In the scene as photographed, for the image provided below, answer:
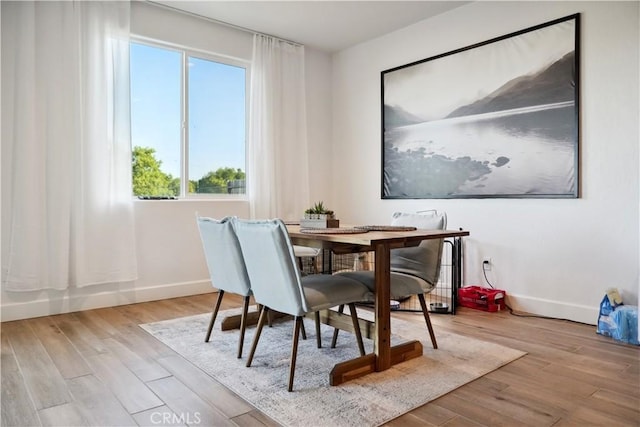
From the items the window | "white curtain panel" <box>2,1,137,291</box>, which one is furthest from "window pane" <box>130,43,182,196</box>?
"white curtain panel" <box>2,1,137,291</box>

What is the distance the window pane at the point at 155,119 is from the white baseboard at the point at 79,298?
0.88 meters

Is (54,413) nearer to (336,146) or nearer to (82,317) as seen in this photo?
(82,317)

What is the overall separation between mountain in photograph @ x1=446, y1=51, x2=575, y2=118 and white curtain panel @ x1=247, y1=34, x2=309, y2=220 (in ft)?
6.30

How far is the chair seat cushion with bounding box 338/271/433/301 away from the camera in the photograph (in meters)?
2.35

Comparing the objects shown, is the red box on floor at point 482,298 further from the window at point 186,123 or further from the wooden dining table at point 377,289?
the window at point 186,123

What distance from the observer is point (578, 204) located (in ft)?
10.2

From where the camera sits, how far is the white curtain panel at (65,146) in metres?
3.12

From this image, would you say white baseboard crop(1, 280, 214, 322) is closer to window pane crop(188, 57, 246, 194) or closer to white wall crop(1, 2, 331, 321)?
white wall crop(1, 2, 331, 321)

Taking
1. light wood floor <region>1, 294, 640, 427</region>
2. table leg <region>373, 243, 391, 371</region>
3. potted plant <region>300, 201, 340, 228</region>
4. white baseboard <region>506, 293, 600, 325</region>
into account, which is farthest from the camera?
white baseboard <region>506, 293, 600, 325</region>

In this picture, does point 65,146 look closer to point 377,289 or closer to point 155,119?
point 155,119

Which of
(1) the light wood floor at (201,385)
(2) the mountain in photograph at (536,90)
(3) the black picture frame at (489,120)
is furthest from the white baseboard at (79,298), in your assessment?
(2) the mountain in photograph at (536,90)

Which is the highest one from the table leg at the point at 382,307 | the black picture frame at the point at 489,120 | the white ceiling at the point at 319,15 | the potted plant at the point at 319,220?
the white ceiling at the point at 319,15

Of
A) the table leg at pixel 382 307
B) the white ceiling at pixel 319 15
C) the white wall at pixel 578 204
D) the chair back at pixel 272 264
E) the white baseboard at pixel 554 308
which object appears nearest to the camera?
the chair back at pixel 272 264

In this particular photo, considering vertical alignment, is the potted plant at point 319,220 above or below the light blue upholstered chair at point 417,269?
above
